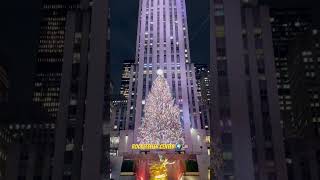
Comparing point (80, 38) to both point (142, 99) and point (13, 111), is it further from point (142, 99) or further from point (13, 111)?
point (142, 99)

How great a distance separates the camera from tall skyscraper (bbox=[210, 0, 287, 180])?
67.0 meters

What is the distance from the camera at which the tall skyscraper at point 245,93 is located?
67.0 m

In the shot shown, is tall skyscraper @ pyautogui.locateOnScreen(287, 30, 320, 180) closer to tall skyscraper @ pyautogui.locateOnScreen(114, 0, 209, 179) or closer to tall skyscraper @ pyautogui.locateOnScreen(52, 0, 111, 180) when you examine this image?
tall skyscraper @ pyautogui.locateOnScreen(114, 0, 209, 179)

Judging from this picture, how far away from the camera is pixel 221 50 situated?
237 ft

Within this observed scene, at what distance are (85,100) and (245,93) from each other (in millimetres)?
25576

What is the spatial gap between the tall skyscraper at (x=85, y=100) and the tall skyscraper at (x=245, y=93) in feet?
59.5

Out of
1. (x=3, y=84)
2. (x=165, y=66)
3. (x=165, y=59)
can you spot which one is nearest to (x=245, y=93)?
(x=165, y=66)

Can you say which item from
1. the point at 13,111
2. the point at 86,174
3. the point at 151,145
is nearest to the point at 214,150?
the point at 86,174

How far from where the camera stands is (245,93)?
70562 mm

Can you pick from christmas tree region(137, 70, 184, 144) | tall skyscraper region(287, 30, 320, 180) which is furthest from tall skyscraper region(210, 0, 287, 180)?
tall skyscraper region(287, 30, 320, 180)

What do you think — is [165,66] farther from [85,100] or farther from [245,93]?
[245,93]

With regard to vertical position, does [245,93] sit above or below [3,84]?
below

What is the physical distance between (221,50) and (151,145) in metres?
34.7

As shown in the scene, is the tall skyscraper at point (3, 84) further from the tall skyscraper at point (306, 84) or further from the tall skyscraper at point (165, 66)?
the tall skyscraper at point (306, 84)
